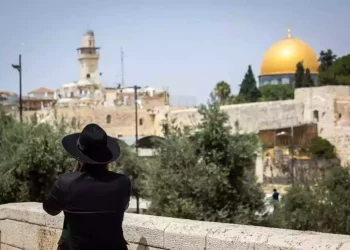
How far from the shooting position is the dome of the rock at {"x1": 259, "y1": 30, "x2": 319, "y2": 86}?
61.6 m

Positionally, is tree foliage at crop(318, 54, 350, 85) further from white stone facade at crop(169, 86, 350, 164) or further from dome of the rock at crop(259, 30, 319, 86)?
dome of the rock at crop(259, 30, 319, 86)

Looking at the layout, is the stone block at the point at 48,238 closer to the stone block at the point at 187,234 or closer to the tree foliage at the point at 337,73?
the stone block at the point at 187,234

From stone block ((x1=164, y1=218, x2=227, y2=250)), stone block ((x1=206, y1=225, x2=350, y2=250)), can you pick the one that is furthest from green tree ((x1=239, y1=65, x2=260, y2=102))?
stone block ((x1=206, y1=225, x2=350, y2=250))

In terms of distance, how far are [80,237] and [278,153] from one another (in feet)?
108

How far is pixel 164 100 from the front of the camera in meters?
56.4

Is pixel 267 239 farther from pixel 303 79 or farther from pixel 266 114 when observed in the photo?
pixel 303 79

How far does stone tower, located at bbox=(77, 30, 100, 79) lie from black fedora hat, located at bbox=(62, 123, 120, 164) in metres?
61.3

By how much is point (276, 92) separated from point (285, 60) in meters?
7.37

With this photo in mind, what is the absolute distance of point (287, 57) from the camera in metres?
62.5

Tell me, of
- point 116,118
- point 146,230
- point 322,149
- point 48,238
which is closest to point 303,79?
point 322,149

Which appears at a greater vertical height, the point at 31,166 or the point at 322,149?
the point at 31,166

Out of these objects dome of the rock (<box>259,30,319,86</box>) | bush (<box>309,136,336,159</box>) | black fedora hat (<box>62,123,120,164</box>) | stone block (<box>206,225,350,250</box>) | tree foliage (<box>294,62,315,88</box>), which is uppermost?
dome of the rock (<box>259,30,319,86</box>)

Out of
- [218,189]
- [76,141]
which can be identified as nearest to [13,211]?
[76,141]

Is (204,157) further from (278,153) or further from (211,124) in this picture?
(278,153)
